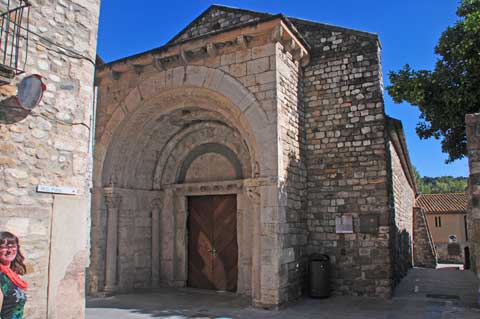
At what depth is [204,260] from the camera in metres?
9.03

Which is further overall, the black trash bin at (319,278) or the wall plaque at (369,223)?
the wall plaque at (369,223)

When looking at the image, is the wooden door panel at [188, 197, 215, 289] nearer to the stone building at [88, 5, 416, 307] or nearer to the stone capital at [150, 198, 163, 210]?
the stone building at [88, 5, 416, 307]

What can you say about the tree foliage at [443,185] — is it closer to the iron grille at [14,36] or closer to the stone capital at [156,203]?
the stone capital at [156,203]

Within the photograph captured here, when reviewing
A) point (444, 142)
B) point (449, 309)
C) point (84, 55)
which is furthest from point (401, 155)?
point (84, 55)

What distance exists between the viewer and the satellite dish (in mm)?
4238

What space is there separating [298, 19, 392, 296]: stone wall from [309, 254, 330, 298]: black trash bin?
1.66 feet

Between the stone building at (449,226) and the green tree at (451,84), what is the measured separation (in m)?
20.7

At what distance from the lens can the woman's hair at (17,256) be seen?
403 cm

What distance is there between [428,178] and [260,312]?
6383cm

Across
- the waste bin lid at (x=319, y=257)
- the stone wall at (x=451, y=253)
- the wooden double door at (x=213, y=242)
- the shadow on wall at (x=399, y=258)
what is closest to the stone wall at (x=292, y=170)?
the waste bin lid at (x=319, y=257)

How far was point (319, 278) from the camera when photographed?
7.72m

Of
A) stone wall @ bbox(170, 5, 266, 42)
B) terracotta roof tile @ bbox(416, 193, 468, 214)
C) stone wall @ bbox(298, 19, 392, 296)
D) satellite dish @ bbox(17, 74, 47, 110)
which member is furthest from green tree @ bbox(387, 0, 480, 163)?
terracotta roof tile @ bbox(416, 193, 468, 214)

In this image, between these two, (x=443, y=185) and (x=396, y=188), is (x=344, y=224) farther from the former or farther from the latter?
(x=443, y=185)

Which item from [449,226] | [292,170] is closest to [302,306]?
[292,170]
